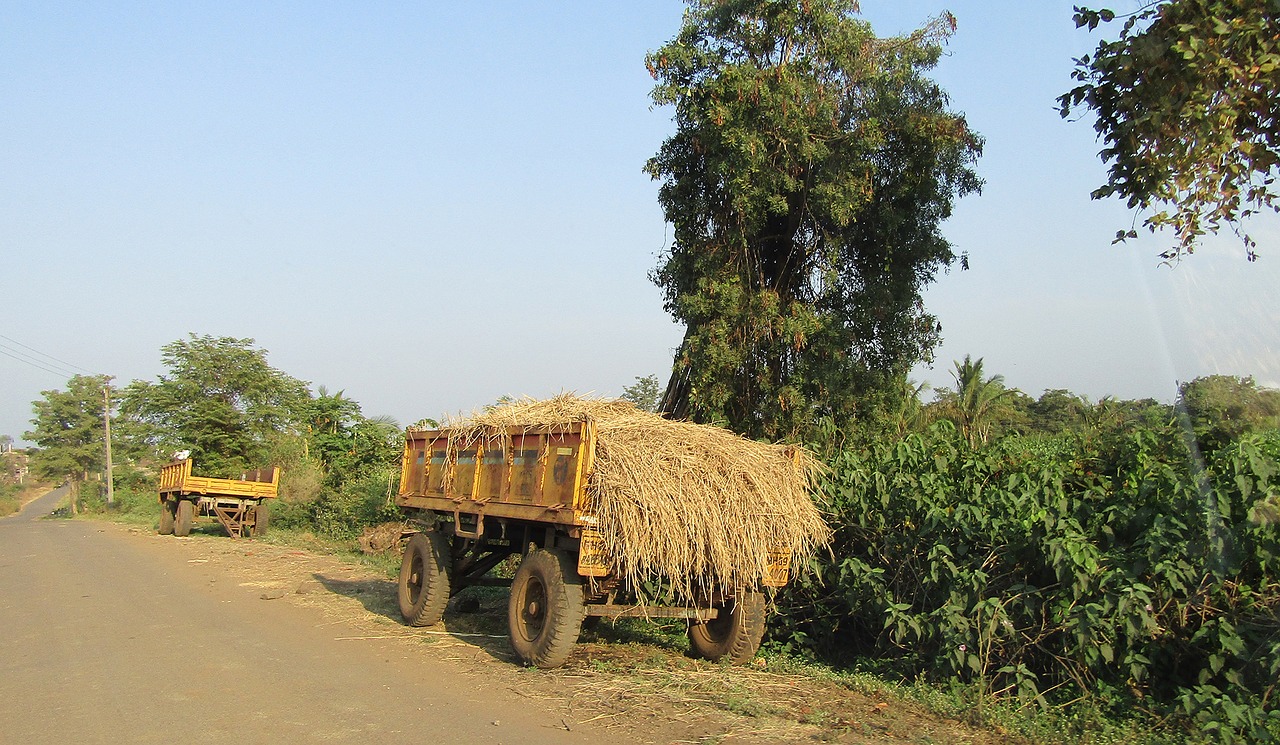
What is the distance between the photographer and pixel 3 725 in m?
5.95

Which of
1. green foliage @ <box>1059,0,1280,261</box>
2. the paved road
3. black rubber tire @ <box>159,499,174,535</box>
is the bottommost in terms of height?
the paved road

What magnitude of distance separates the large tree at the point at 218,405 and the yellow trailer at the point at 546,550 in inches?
1065

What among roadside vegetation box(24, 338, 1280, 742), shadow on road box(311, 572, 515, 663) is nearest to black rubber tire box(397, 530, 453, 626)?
shadow on road box(311, 572, 515, 663)

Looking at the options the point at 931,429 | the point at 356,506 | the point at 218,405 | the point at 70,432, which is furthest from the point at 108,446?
the point at 931,429

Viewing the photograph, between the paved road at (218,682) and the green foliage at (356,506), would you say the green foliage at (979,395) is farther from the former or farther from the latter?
the paved road at (218,682)

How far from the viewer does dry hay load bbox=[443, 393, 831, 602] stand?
7105 mm

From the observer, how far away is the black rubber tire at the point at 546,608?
7426 mm

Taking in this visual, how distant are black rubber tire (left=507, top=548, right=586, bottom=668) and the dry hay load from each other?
45 centimetres

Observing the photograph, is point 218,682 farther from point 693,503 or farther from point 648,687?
point 693,503

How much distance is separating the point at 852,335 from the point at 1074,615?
848cm

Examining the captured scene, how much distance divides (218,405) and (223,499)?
47.1ft

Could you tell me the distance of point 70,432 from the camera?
66.8m

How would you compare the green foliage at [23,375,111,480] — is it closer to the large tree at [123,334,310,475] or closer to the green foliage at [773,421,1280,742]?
the large tree at [123,334,310,475]

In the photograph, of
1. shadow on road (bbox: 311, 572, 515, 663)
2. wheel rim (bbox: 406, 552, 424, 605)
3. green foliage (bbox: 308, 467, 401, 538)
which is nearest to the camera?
shadow on road (bbox: 311, 572, 515, 663)
